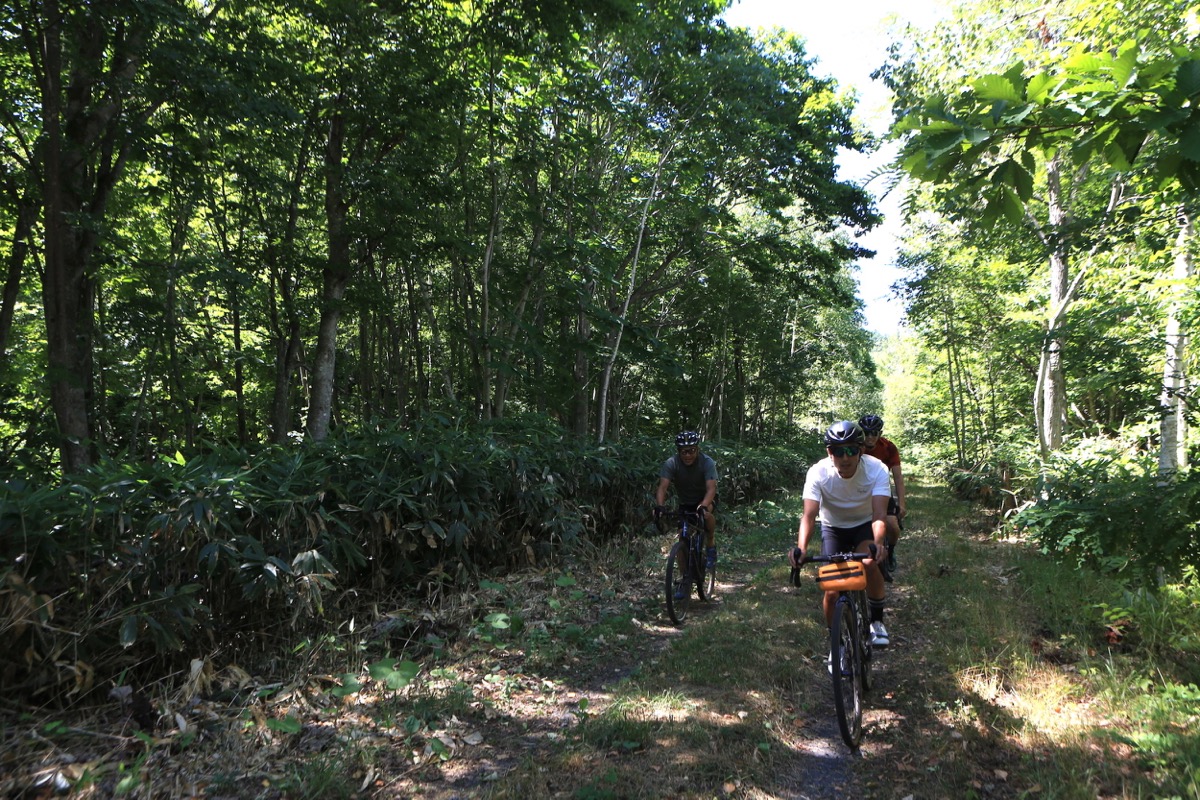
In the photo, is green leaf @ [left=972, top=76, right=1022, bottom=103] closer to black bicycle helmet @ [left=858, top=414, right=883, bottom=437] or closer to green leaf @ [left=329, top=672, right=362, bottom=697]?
green leaf @ [left=329, top=672, right=362, bottom=697]

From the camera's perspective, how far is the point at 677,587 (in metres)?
6.05

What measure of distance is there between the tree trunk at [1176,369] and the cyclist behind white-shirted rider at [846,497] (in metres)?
3.04

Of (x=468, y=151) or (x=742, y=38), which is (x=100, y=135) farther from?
(x=742, y=38)

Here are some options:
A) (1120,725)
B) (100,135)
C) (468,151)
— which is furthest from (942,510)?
(100,135)

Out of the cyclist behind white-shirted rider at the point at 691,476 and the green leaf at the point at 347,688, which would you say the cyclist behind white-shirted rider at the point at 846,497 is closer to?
the cyclist behind white-shirted rider at the point at 691,476

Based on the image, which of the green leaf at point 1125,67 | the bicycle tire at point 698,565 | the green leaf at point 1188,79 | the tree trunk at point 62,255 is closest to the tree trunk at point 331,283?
the tree trunk at point 62,255

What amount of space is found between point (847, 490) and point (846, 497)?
49mm

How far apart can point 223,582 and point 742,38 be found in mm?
13702

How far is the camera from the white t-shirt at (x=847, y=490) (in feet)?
12.8

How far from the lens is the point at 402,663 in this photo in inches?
157

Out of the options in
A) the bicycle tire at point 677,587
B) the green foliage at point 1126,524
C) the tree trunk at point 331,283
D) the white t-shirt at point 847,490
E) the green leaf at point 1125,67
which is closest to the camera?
the green leaf at point 1125,67

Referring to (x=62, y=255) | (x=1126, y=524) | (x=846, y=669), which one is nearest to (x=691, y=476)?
(x=846, y=669)

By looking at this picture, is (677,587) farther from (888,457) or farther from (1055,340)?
(1055,340)

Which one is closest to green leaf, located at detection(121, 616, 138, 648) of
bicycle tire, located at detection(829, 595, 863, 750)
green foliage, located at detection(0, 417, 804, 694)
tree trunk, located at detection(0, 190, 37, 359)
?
green foliage, located at detection(0, 417, 804, 694)
